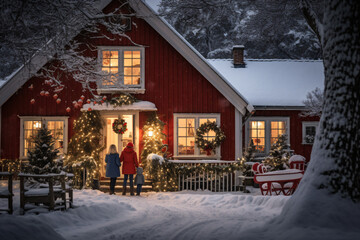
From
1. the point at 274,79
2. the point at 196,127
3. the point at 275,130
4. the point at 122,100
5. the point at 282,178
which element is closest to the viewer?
the point at 282,178

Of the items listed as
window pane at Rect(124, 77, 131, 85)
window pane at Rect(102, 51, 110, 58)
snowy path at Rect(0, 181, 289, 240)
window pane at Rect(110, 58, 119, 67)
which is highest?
window pane at Rect(102, 51, 110, 58)

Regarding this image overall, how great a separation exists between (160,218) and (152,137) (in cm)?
630

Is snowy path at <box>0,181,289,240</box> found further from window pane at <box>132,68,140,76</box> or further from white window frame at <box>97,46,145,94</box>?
window pane at <box>132,68,140,76</box>

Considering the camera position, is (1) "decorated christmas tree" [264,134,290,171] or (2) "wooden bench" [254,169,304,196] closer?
(2) "wooden bench" [254,169,304,196]

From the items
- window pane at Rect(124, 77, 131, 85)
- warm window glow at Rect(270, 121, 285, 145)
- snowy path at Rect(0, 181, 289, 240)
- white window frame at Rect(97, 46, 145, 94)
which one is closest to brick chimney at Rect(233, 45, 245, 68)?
warm window glow at Rect(270, 121, 285, 145)

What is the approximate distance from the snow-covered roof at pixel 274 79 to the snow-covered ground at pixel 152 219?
332 inches

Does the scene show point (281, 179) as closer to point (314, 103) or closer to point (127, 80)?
point (314, 103)

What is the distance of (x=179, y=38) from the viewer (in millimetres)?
14570

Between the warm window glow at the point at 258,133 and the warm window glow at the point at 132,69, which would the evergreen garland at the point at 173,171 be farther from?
the warm window glow at the point at 258,133

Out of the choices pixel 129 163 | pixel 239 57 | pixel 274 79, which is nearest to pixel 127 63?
pixel 129 163

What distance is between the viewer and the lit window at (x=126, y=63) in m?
15.0

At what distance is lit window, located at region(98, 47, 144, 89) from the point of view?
49.2ft

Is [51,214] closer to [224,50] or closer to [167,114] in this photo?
[167,114]

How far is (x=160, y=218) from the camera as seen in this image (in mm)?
8312
